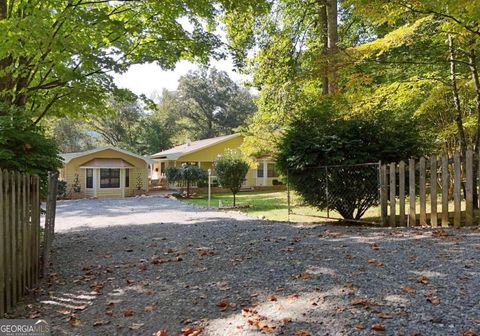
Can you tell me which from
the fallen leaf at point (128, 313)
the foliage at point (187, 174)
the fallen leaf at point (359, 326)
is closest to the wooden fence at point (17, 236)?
the fallen leaf at point (128, 313)

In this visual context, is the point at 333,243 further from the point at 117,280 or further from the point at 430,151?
the point at 430,151

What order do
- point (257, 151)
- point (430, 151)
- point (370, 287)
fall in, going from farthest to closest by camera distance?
point (257, 151) < point (430, 151) < point (370, 287)

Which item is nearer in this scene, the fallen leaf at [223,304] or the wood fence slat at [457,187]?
the fallen leaf at [223,304]

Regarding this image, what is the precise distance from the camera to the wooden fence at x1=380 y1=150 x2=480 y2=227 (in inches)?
269

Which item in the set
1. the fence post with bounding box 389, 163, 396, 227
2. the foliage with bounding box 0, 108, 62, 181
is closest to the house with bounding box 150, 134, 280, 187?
the fence post with bounding box 389, 163, 396, 227

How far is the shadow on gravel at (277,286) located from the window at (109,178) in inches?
809

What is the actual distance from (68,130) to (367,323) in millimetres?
45738

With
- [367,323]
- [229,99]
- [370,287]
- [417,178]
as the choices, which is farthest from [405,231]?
[229,99]

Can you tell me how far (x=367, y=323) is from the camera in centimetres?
278

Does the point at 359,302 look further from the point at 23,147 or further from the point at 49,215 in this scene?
the point at 23,147

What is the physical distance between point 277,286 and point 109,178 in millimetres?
24631

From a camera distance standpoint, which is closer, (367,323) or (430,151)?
(367,323)

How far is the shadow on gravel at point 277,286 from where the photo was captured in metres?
2.93

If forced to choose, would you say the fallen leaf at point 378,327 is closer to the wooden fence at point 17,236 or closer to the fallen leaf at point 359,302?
the fallen leaf at point 359,302
